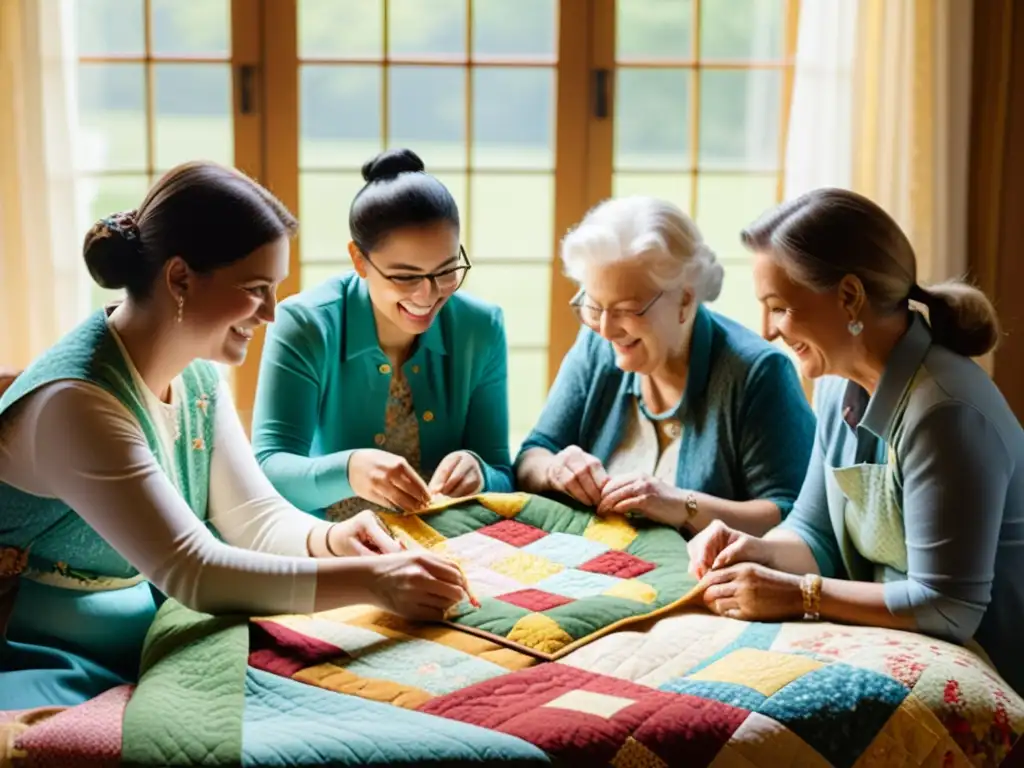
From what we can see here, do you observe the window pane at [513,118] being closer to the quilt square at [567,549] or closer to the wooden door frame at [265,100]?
the wooden door frame at [265,100]

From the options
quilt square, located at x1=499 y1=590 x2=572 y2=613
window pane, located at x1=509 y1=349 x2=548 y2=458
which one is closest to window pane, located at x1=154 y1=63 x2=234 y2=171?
window pane, located at x1=509 y1=349 x2=548 y2=458

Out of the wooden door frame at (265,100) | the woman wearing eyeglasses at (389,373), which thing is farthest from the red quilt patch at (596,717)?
the wooden door frame at (265,100)

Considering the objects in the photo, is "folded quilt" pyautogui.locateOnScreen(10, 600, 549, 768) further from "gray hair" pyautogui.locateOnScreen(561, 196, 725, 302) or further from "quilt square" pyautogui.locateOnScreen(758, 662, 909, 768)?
"gray hair" pyautogui.locateOnScreen(561, 196, 725, 302)

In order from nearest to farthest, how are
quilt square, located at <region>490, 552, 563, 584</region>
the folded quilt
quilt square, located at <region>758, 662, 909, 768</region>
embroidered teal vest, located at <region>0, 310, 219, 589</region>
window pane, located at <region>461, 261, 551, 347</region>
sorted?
the folded quilt < quilt square, located at <region>758, 662, 909, 768</region> < embroidered teal vest, located at <region>0, 310, 219, 589</region> < quilt square, located at <region>490, 552, 563, 584</region> < window pane, located at <region>461, 261, 551, 347</region>

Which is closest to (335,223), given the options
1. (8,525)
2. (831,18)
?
(831,18)

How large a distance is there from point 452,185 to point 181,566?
7.37 ft

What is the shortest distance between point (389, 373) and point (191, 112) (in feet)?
4.70

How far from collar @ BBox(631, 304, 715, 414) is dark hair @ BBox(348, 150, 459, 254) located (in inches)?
21.1

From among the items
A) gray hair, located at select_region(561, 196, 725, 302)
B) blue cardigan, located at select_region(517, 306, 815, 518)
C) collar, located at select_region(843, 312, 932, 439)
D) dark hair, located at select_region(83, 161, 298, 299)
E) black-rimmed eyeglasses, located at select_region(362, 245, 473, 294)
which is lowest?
blue cardigan, located at select_region(517, 306, 815, 518)

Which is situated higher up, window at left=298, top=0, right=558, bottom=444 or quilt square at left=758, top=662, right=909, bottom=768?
window at left=298, top=0, right=558, bottom=444

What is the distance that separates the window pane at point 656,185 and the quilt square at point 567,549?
1.71 meters

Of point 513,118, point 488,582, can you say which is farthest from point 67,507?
point 513,118

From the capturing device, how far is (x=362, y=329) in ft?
8.42

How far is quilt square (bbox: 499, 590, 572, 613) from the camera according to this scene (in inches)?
78.7
